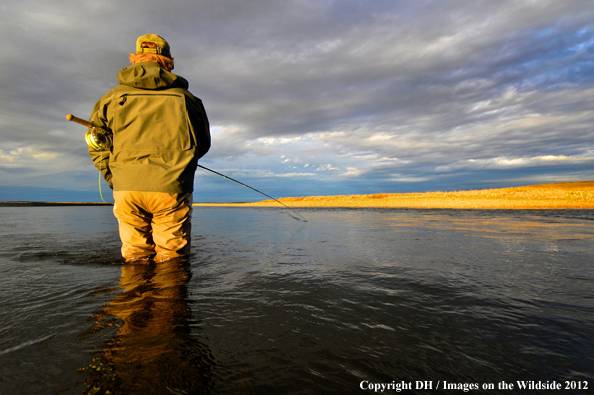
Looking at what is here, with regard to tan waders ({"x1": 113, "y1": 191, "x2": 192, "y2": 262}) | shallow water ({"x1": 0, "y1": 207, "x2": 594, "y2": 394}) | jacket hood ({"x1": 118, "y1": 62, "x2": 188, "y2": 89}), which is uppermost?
jacket hood ({"x1": 118, "y1": 62, "x2": 188, "y2": 89})

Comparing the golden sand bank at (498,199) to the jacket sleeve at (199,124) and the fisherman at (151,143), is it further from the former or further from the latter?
the fisherman at (151,143)

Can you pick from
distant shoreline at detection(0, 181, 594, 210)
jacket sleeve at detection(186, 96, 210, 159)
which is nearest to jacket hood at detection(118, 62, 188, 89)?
jacket sleeve at detection(186, 96, 210, 159)

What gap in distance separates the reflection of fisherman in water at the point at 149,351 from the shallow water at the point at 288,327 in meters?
0.01

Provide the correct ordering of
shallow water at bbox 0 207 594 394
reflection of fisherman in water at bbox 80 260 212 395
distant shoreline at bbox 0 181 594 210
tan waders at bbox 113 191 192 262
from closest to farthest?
reflection of fisherman in water at bbox 80 260 212 395, shallow water at bbox 0 207 594 394, tan waders at bbox 113 191 192 262, distant shoreline at bbox 0 181 594 210

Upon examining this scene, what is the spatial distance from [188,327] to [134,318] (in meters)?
0.54

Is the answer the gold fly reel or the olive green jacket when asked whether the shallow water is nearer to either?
the olive green jacket

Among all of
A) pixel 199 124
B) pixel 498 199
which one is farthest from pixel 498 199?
pixel 199 124

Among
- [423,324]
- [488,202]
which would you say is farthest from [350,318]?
[488,202]

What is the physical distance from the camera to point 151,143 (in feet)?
12.6

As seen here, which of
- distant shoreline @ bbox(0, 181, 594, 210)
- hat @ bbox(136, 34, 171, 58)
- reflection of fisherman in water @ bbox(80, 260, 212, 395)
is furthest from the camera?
distant shoreline @ bbox(0, 181, 594, 210)

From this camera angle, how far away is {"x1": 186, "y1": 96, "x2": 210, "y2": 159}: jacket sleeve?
3.99 meters

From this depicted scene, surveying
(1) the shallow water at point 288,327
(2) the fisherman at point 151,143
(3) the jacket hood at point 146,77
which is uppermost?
(3) the jacket hood at point 146,77

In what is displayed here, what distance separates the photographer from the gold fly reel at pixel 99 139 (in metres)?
3.93

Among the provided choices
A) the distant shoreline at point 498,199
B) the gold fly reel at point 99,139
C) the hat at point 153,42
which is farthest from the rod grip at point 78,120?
the distant shoreline at point 498,199
